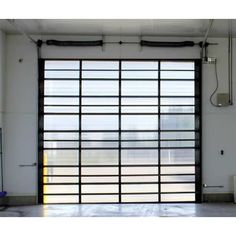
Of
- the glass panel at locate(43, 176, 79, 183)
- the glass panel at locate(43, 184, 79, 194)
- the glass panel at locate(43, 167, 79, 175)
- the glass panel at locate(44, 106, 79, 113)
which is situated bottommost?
the glass panel at locate(43, 184, 79, 194)

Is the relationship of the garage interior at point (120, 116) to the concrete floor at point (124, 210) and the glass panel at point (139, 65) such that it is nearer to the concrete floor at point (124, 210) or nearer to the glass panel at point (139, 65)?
the glass panel at point (139, 65)

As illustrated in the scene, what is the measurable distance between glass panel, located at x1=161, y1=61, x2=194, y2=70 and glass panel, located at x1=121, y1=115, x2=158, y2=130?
1.19 m

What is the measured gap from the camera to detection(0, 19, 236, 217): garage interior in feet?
24.5

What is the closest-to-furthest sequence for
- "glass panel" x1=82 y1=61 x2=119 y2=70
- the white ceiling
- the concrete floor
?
the concrete floor → the white ceiling → "glass panel" x1=82 y1=61 x2=119 y2=70

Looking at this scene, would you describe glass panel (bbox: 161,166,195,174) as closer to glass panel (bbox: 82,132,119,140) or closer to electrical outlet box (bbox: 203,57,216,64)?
glass panel (bbox: 82,132,119,140)

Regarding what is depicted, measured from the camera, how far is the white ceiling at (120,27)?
6.57 meters

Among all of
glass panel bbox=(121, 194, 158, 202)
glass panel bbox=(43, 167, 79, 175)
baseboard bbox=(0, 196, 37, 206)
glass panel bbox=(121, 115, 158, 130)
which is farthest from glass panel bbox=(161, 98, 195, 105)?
baseboard bbox=(0, 196, 37, 206)

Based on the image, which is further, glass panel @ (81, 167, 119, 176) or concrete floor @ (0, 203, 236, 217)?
glass panel @ (81, 167, 119, 176)

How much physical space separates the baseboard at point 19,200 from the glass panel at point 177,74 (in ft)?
13.2

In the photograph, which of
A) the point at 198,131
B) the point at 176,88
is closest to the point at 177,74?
the point at 176,88

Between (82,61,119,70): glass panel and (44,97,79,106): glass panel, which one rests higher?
(82,61,119,70): glass panel

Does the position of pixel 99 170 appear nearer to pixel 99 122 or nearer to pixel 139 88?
pixel 99 122

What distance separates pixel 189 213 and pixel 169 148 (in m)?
1.68
